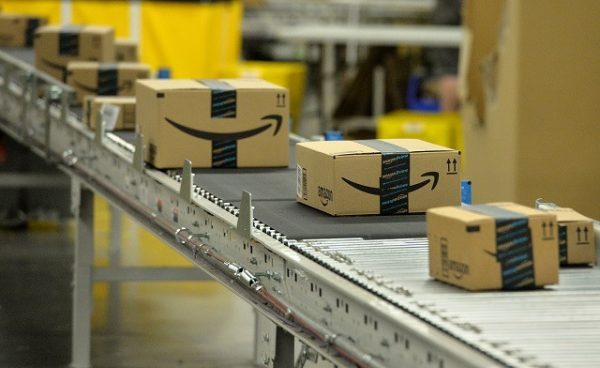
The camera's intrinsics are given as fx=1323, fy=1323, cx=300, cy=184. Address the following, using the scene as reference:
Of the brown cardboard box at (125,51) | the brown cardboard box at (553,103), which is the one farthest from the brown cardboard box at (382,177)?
the brown cardboard box at (125,51)

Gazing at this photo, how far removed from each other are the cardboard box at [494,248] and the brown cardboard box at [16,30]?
6.09m

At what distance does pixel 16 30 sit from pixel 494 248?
248 inches

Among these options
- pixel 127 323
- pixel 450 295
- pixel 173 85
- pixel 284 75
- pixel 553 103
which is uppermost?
pixel 173 85

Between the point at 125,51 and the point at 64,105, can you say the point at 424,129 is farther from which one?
the point at 64,105

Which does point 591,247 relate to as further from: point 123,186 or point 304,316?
point 123,186

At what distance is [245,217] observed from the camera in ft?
12.7

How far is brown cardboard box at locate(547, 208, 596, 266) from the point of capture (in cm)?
363

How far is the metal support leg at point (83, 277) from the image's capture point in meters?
6.35

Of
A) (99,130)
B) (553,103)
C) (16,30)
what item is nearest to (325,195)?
(99,130)

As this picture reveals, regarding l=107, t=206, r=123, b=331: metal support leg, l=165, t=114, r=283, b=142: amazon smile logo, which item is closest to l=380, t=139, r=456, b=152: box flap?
l=165, t=114, r=283, b=142: amazon smile logo

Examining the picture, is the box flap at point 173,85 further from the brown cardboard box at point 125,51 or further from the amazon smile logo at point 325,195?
the brown cardboard box at point 125,51

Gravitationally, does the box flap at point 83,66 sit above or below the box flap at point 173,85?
below

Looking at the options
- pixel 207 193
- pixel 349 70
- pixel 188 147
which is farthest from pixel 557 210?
pixel 349 70

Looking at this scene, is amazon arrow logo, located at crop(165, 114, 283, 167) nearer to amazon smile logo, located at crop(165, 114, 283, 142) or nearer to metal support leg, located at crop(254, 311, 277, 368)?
amazon smile logo, located at crop(165, 114, 283, 142)
